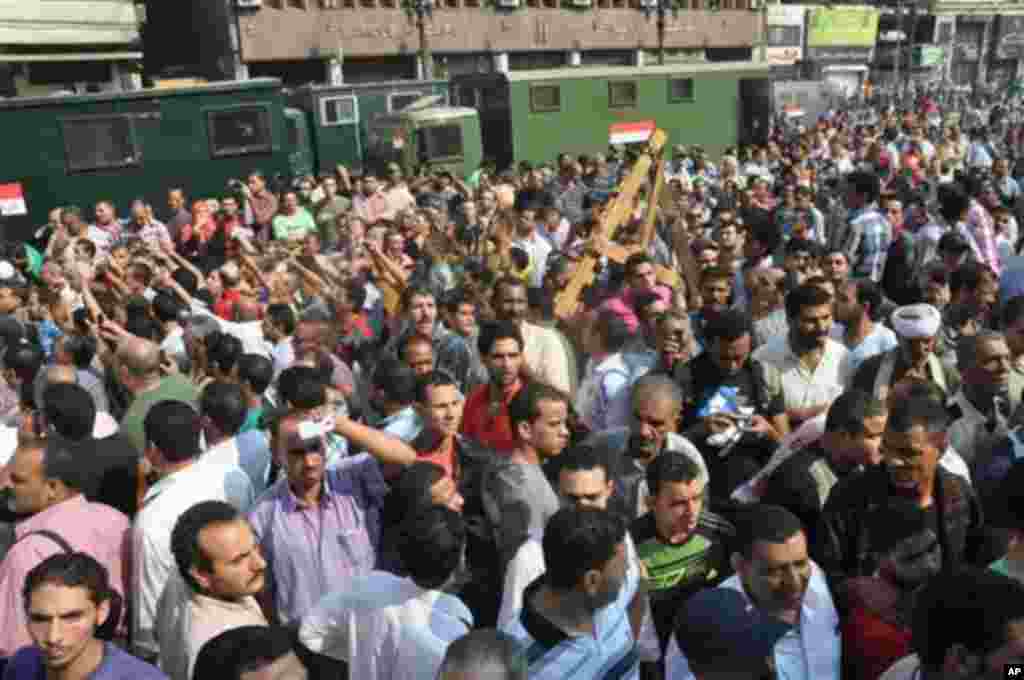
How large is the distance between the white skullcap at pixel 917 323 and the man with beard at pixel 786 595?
195 centimetres

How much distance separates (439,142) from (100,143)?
6.20 meters

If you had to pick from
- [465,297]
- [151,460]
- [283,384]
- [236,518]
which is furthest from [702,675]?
[465,297]

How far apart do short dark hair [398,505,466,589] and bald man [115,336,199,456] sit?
2.38 m

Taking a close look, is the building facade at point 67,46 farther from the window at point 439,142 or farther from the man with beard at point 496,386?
the man with beard at point 496,386

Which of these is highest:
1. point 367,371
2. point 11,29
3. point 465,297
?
point 11,29

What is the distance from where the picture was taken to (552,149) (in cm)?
2042

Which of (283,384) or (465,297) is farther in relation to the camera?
(465,297)

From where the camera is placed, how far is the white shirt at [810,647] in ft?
8.77

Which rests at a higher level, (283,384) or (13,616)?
(283,384)

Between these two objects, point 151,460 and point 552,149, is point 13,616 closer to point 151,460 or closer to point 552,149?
point 151,460

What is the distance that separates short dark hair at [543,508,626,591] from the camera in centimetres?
270

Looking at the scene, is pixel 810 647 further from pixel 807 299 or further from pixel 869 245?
pixel 869 245

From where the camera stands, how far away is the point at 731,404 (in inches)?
167

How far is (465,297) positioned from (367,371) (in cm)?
82
